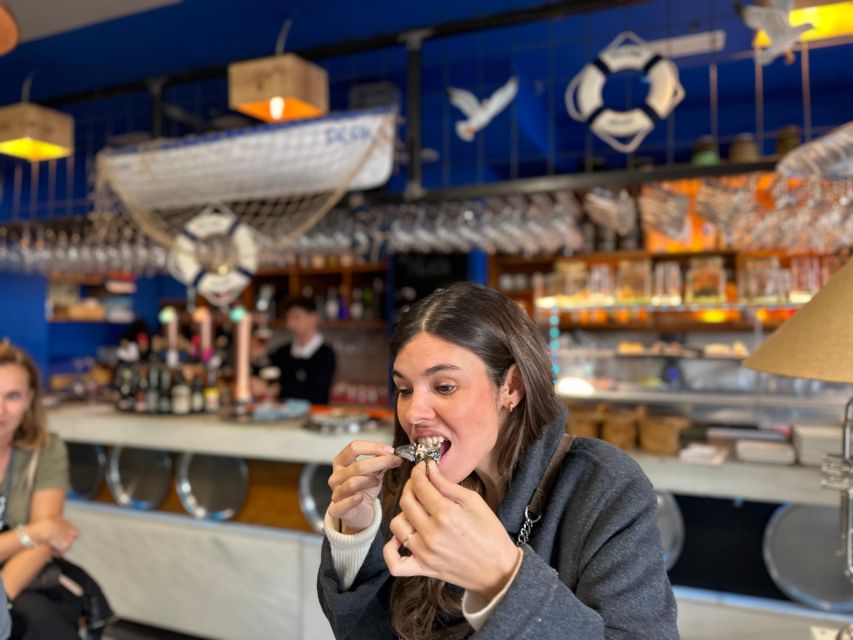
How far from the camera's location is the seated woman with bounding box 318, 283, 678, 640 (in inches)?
35.2

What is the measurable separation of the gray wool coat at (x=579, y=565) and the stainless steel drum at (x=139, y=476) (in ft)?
9.25

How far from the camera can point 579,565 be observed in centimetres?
109

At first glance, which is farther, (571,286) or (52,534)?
(571,286)

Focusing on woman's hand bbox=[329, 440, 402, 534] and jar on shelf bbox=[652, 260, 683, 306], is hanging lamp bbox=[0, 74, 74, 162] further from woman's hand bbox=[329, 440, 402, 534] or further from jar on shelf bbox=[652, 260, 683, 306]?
jar on shelf bbox=[652, 260, 683, 306]

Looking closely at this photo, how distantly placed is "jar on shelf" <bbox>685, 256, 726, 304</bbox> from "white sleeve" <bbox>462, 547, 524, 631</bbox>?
4.07 m

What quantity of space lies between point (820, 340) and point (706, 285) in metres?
3.69

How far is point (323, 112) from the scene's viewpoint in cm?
378

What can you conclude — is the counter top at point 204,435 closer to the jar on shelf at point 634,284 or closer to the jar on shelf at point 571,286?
the jar on shelf at point 571,286

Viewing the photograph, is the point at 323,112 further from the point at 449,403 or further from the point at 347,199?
the point at 449,403

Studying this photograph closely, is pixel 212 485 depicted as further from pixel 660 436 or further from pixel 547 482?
pixel 547 482

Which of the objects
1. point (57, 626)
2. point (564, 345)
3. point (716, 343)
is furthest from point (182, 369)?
point (716, 343)

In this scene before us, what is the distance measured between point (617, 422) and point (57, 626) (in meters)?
2.32

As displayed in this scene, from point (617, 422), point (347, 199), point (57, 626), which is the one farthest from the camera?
point (347, 199)

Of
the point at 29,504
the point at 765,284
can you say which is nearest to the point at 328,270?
the point at 765,284
